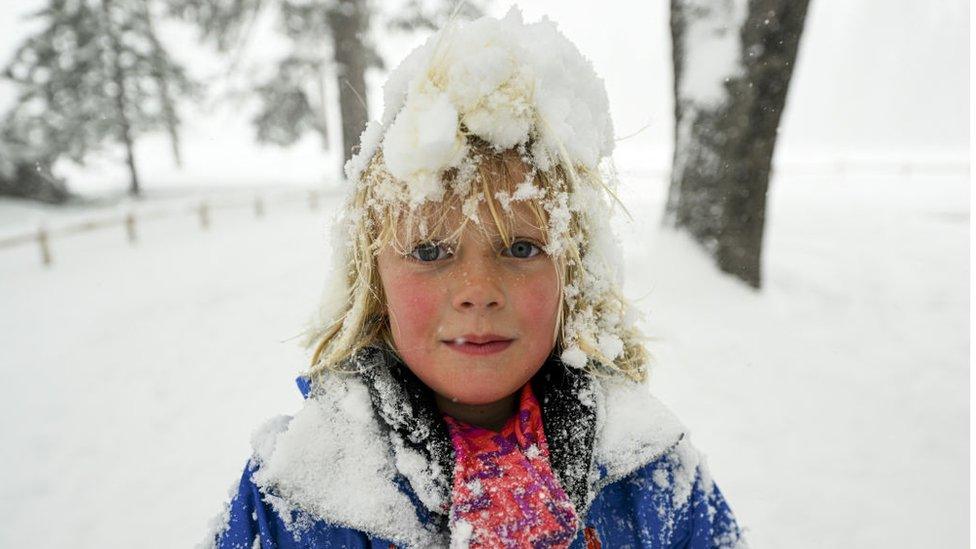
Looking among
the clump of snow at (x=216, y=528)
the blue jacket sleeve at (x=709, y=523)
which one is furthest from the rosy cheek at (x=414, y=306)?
the blue jacket sleeve at (x=709, y=523)

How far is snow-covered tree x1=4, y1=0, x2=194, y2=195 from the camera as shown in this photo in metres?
17.1

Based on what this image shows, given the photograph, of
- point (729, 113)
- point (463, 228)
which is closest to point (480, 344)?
point (463, 228)

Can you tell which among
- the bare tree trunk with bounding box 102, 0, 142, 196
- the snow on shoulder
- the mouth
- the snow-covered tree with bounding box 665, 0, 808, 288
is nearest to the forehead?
the mouth

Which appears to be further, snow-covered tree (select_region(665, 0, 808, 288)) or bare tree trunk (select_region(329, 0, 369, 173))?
bare tree trunk (select_region(329, 0, 369, 173))

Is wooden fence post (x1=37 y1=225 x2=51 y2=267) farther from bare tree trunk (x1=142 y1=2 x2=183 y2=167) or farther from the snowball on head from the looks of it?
bare tree trunk (x1=142 y1=2 x2=183 y2=167)

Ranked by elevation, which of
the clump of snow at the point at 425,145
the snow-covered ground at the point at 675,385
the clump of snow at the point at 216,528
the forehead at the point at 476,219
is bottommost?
the snow-covered ground at the point at 675,385

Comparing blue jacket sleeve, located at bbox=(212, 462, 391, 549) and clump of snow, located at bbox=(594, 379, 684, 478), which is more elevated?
clump of snow, located at bbox=(594, 379, 684, 478)

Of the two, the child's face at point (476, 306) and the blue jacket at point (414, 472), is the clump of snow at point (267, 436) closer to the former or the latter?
the blue jacket at point (414, 472)

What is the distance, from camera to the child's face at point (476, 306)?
3.96 ft

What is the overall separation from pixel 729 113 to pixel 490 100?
4861mm

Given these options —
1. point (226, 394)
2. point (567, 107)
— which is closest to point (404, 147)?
point (567, 107)

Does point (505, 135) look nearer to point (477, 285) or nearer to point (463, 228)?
point (463, 228)

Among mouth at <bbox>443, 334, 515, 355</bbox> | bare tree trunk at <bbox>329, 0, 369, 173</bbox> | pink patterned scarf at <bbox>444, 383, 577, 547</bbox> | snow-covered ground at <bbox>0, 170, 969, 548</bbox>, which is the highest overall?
bare tree trunk at <bbox>329, 0, 369, 173</bbox>

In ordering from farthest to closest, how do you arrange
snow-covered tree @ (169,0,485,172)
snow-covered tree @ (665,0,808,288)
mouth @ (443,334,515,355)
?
snow-covered tree @ (169,0,485,172) < snow-covered tree @ (665,0,808,288) < mouth @ (443,334,515,355)
